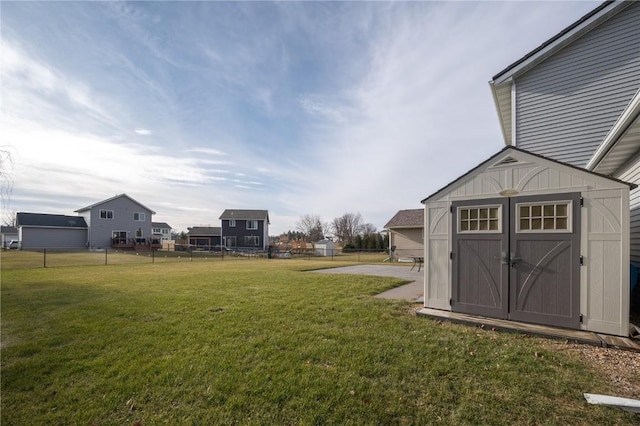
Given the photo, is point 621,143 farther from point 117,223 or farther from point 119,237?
point 117,223

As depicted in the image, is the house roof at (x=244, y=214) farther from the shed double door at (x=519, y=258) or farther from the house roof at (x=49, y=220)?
the shed double door at (x=519, y=258)

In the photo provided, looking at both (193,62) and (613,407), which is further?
(193,62)

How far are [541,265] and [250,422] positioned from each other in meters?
4.94

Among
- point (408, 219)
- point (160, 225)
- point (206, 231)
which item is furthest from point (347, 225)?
point (160, 225)

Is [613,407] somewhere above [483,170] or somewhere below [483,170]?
below

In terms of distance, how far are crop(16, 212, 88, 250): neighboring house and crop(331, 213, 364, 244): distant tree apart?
42013mm

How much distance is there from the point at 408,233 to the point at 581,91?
60.6ft

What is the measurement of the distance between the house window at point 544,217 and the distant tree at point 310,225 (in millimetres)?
56414

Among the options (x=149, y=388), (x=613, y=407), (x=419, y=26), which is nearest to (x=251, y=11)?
(x=419, y=26)

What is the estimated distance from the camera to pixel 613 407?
2.59 meters

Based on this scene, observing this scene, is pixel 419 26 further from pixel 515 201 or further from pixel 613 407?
pixel 613 407

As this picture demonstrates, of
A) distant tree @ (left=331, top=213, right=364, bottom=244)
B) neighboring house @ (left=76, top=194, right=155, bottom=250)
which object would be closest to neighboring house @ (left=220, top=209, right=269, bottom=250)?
neighboring house @ (left=76, top=194, right=155, bottom=250)

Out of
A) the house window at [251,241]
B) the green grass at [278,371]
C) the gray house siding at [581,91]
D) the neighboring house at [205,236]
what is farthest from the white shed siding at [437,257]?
the neighboring house at [205,236]

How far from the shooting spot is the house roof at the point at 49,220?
32.9 metres
